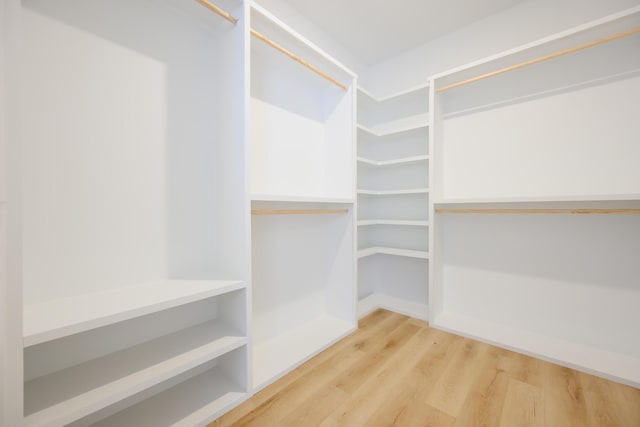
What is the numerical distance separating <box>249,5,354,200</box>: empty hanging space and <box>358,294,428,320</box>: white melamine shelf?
1.11 m

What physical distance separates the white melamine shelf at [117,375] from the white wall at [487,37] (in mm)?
2639

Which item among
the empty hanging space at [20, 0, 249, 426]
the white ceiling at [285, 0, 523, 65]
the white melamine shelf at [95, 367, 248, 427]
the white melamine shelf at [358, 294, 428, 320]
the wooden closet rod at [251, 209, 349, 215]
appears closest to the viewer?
the empty hanging space at [20, 0, 249, 426]

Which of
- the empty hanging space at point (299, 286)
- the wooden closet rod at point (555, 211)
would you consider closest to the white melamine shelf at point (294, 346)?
the empty hanging space at point (299, 286)

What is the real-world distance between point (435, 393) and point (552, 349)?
38.6 inches

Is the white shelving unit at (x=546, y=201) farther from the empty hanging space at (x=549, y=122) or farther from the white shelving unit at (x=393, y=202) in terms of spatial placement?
the white shelving unit at (x=393, y=202)

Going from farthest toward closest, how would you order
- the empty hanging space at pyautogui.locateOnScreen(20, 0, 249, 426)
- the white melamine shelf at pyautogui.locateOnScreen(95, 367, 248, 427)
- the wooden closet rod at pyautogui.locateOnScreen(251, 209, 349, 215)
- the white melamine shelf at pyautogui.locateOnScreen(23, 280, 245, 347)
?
1. the wooden closet rod at pyautogui.locateOnScreen(251, 209, 349, 215)
2. the white melamine shelf at pyautogui.locateOnScreen(95, 367, 248, 427)
3. the empty hanging space at pyautogui.locateOnScreen(20, 0, 249, 426)
4. the white melamine shelf at pyautogui.locateOnScreen(23, 280, 245, 347)

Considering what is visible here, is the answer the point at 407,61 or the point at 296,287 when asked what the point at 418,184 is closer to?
the point at 407,61

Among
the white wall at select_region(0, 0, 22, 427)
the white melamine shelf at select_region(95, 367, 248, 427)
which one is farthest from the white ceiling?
the white melamine shelf at select_region(95, 367, 248, 427)

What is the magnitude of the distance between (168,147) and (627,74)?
8.97ft

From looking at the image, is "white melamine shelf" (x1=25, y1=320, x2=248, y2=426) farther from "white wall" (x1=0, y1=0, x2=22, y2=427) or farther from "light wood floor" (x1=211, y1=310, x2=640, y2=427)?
"light wood floor" (x1=211, y1=310, x2=640, y2=427)

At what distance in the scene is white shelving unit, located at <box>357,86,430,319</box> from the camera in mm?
2315

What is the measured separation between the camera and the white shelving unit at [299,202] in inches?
66.4

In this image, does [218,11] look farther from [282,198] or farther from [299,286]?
[299,286]

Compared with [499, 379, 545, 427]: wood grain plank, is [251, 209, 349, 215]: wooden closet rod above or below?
above
